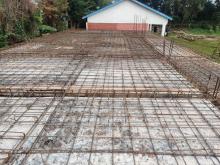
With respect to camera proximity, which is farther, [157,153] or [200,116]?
[200,116]

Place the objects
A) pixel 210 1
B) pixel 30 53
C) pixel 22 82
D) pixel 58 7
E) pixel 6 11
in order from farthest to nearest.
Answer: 1. pixel 210 1
2. pixel 58 7
3. pixel 6 11
4. pixel 30 53
5. pixel 22 82

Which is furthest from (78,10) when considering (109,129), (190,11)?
(109,129)


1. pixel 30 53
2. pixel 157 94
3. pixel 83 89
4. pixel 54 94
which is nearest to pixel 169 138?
pixel 157 94

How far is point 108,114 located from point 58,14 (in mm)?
14589

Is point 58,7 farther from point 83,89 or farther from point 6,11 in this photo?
point 83,89

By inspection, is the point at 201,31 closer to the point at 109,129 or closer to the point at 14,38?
the point at 14,38

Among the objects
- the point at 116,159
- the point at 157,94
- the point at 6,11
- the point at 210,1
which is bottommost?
the point at 116,159

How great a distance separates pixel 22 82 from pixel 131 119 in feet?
7.76

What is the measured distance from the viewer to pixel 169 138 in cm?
247

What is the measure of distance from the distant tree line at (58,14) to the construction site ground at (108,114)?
5028mm

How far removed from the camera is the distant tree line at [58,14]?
9.39m

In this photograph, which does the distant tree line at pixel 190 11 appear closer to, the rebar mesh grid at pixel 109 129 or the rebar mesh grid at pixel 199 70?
the rebar mesh grid at pixel 199 70

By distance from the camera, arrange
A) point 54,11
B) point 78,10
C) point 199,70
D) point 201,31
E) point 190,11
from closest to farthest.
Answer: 1. point 199,70
2. point 54,11
3. point 78,10
4. point 201,31
5. point 190,11

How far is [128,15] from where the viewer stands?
1669cm
